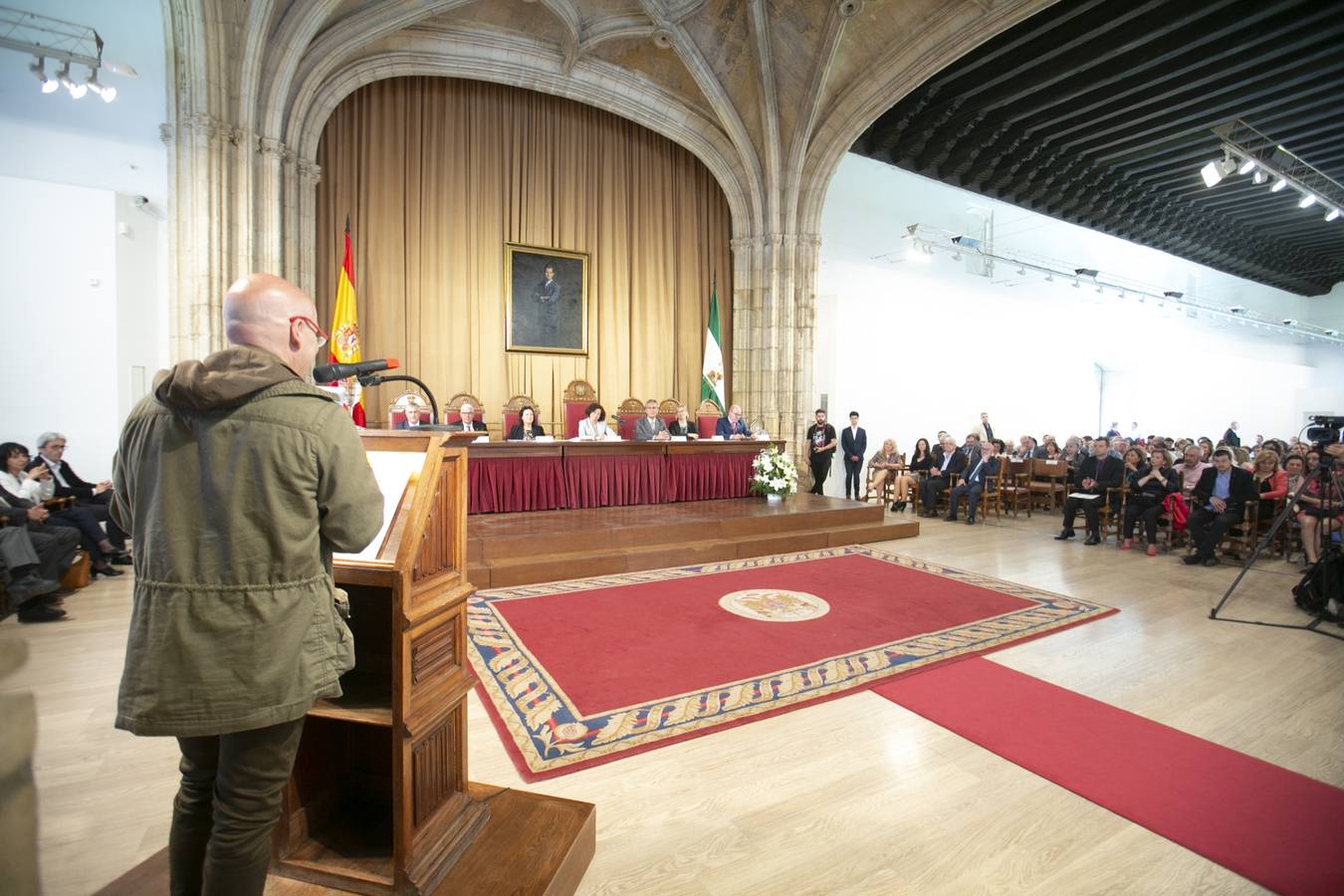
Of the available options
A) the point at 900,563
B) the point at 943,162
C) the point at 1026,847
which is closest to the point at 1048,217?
the point at 943,162

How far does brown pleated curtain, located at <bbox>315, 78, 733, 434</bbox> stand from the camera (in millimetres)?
7535

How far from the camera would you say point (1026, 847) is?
6.34ft

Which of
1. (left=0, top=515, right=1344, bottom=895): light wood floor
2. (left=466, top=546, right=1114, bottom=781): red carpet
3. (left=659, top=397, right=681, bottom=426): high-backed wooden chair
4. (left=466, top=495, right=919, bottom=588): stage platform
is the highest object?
(left=659, top=397, right=681, bottom=426): high-backed wooden chair

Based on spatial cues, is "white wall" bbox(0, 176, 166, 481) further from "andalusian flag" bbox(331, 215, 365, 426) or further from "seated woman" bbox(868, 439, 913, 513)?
"seated woman" bbox(868, 439, 913, 513)

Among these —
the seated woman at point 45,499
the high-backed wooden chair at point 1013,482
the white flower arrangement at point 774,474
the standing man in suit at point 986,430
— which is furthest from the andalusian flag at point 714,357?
the seated woman at point 45,499

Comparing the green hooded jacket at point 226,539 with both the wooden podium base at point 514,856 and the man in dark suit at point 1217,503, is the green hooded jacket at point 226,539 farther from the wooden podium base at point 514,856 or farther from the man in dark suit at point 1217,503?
the man in dark suit at point 1217,503

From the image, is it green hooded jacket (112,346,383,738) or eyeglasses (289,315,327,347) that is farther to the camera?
eyeglasses (289,315,327,347)

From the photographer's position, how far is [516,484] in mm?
5938

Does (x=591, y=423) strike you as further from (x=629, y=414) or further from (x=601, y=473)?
(x=629, y=414)

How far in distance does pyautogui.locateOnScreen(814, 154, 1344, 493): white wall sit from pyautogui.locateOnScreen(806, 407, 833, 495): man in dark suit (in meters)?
1.22

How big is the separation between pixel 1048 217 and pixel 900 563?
37.2 ft

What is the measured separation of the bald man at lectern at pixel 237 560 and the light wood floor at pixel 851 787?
1.22ft

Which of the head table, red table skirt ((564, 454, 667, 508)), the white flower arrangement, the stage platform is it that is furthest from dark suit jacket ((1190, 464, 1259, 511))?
red table skirt ((564, 454, 667, 508))

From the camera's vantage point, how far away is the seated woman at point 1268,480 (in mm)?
6105
